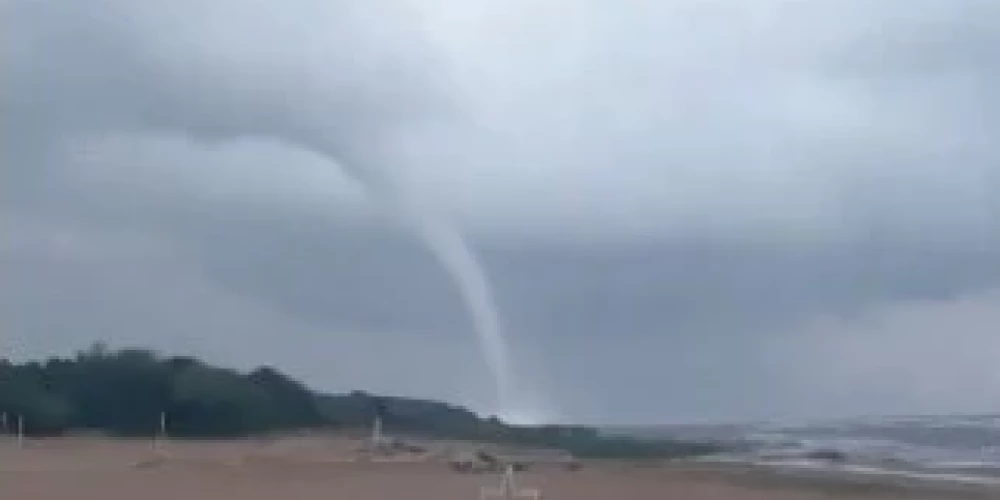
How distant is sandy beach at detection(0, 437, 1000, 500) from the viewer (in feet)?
117

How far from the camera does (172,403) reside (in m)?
69.3

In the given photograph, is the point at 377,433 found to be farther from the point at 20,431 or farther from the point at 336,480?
the point at 336,480

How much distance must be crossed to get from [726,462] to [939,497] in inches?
780

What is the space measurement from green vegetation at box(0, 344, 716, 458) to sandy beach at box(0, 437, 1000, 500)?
1310 centimetres

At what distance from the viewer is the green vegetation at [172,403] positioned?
6738 cm

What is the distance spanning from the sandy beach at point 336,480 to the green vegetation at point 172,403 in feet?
43.0

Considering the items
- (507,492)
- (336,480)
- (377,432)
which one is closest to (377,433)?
(377,432)

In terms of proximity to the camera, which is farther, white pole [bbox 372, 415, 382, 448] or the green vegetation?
the green vegetation

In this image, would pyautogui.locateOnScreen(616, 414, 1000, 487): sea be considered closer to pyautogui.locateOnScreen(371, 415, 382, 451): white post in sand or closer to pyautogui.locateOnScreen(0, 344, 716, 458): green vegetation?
pyautogui.locateOnScreen(0, 344, 716, 458): green vegetation

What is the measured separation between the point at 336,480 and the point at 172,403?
31677 mm

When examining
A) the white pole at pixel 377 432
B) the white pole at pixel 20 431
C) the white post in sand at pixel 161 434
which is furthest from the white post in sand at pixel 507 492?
the white pole at pixel 20 431

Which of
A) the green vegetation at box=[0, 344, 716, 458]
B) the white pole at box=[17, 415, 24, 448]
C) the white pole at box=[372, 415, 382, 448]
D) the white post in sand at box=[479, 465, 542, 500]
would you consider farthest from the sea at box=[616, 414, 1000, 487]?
the white pole at box=[17, 415, 24, 448]

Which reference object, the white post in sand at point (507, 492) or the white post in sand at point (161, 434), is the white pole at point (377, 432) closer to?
the white post in sand at point (161, 434)

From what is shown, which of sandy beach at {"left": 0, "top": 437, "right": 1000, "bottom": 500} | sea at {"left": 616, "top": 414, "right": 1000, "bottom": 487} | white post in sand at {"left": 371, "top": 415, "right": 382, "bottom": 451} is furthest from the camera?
white post in sand at {"left": 371, "top": 415, "right": 382, "bottom": 451}
